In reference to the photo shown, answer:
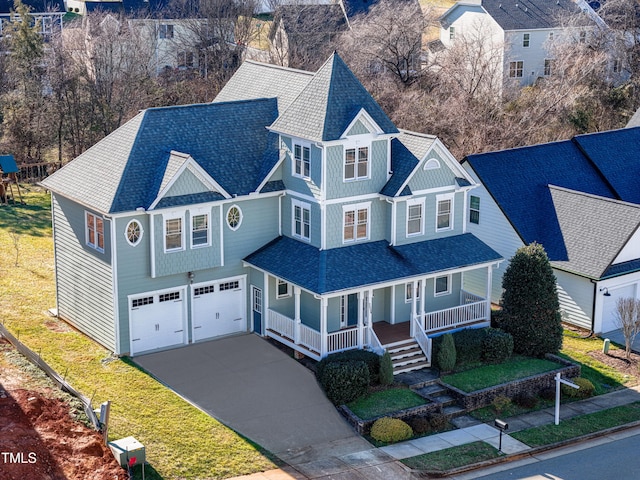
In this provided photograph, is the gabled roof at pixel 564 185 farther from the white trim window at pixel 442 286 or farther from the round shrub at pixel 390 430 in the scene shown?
the round shrub at pixel 390 430

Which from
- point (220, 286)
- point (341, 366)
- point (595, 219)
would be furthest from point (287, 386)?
point (595, 219)

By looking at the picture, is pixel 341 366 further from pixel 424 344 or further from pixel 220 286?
pixel 220 286

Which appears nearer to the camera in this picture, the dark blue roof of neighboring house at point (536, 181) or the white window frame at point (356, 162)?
the white window frame at point (356, 162)

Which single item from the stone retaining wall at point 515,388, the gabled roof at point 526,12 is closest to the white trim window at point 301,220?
the stone retaining wall at point 515,388

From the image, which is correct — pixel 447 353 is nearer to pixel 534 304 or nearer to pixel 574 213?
pixel 534 304

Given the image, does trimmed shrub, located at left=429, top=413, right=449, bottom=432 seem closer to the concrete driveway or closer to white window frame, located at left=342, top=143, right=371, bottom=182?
the concrete driveway
